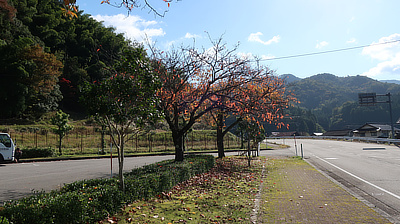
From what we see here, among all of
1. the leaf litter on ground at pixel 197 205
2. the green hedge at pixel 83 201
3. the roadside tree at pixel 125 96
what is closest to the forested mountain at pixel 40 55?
the roadside tree at pixel 125 96

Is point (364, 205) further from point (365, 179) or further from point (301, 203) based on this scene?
point (365, 179)

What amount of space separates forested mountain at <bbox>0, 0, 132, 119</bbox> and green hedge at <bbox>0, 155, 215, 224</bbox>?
17059mm

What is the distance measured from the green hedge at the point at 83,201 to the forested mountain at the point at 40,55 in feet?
56.0

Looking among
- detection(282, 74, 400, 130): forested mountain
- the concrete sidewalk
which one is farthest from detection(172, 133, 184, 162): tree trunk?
detection(282, 74, 400, 130): forested mountain

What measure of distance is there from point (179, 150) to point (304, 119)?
96144mm

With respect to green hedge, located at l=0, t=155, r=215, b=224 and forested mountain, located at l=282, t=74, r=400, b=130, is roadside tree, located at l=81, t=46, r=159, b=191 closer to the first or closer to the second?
green hedge, located at l=0, t=155, r=215, b=224

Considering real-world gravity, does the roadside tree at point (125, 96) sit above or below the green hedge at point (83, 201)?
above

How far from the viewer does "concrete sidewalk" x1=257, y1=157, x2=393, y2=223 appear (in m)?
5.62

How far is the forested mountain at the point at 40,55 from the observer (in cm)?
3609

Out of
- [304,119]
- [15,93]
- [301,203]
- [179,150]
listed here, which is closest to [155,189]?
[301,203]

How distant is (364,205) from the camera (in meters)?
6.56

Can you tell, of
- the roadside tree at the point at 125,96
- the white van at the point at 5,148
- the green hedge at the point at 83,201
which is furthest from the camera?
the white van at the point at 5,148

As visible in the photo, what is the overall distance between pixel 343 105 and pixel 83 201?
4869 inches

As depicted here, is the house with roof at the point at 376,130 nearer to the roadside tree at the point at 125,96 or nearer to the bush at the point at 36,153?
the bush at the point at 36,153
